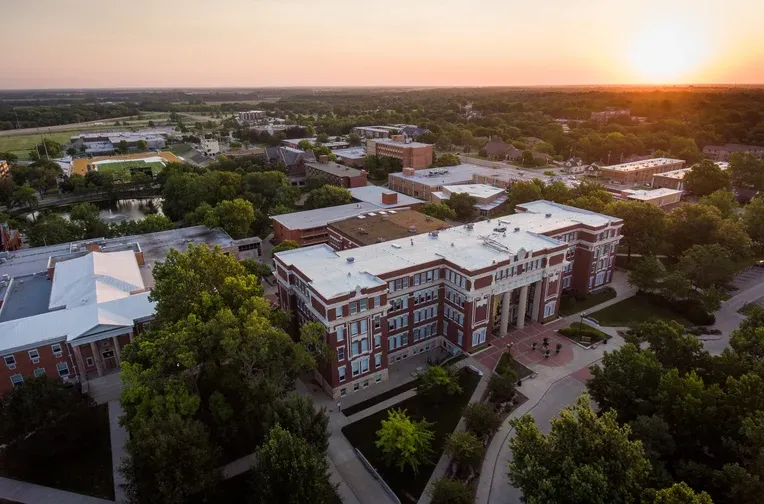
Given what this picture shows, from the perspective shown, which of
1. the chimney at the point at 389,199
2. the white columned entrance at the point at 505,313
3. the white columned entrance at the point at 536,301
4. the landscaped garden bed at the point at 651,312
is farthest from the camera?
the chimney at the point at 389,199

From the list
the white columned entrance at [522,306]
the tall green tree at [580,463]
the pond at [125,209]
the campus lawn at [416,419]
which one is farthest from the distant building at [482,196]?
the tall green tree at [580,463]

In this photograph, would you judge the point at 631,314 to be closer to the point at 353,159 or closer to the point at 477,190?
the point at 477,190

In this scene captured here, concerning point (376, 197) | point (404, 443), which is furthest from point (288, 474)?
point (376, 197)

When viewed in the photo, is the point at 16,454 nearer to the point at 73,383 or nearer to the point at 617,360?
the point at 73,383

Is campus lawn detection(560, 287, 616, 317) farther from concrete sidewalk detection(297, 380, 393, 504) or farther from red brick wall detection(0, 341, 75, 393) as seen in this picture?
red brick wall detection(0, 341, 75, 393)

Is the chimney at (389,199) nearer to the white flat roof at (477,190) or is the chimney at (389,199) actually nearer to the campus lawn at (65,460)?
the white flat roof at (477,190)

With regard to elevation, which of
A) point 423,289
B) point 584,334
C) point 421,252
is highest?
point 421,252
